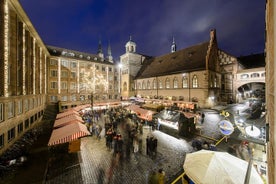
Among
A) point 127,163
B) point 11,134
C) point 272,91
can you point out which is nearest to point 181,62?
point 127,163

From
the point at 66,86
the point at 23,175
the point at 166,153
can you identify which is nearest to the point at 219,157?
the point at 166,153

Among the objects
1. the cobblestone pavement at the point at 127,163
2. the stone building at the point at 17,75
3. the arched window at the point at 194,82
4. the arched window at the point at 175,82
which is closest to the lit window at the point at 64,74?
the stone building at the point at 17,75

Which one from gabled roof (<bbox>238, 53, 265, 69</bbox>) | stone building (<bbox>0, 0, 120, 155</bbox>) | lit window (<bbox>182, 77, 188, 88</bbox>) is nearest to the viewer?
stone building (<bbox>0, 0, 120, 155</bbox>)

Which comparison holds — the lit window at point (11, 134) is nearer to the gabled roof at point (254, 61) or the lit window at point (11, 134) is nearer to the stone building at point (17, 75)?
the stone building at point (17, 75)

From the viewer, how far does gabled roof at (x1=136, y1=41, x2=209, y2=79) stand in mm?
30906

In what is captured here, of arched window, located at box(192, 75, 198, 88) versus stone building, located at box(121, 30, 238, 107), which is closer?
stone building, located at box(121, 30, 238, 107)

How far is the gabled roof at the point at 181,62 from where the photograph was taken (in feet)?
101

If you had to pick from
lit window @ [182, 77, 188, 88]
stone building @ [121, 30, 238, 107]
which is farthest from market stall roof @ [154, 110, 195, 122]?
lit window @ [182, 77, 188, 88]

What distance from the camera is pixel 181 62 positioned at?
35594mm

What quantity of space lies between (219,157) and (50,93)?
36734 millimetres

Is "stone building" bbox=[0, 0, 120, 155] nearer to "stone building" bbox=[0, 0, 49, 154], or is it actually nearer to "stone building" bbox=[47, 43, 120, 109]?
"stone building" bbox=[0, 0, 49, 154]

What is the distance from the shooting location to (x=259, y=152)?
789 cm

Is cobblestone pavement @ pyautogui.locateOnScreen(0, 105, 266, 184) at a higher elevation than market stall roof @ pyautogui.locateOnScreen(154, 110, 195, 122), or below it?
below

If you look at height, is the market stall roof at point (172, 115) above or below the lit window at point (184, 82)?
below
